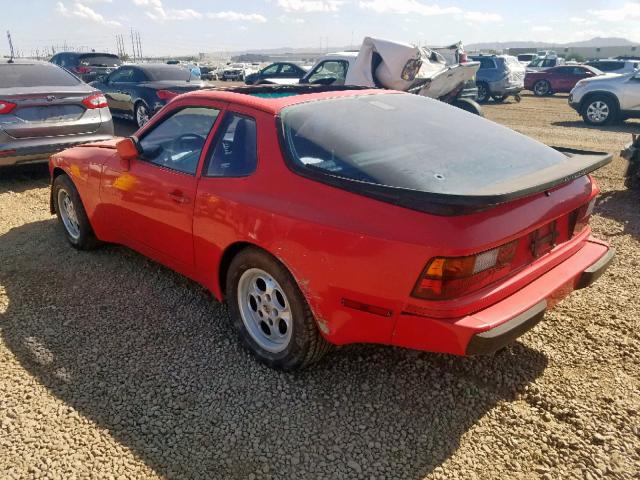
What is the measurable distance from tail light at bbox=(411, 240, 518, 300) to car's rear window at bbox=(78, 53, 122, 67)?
631 inches

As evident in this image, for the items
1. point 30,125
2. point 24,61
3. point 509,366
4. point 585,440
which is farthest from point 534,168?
point 24,61

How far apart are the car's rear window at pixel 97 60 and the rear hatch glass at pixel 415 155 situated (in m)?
14.8

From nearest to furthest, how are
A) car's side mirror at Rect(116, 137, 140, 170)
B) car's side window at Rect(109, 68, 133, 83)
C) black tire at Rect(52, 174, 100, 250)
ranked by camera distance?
car's side mirror at Rect(116, 137, 140, 170)
black tire at Rect(52, 174, 100, 250)
car's side window at Rect(109, 68, 133, 83)

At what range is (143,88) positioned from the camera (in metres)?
10.2

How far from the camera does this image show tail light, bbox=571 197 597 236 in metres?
2.79

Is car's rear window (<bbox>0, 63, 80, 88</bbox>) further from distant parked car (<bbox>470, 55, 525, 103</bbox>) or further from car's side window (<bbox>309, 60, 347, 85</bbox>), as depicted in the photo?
distant parked car (<bbox>470, 55, 525, 103</bbox>)

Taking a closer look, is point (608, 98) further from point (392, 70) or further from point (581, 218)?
point (581, 218)

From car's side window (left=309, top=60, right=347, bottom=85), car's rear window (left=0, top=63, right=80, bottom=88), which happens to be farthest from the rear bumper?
car's side window (left=309, top=60, right=347, bottom=85)

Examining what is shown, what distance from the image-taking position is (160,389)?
2.71 meters

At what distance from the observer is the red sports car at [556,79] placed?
21719 mm

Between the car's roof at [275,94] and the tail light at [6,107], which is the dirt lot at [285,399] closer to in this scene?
the car's roof at [275,94]

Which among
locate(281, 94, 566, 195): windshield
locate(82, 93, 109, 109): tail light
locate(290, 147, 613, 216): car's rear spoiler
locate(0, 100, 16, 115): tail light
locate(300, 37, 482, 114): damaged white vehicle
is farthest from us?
locate(300, 37, 482, 114): damaged white vehicle

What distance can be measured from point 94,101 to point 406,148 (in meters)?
5.44

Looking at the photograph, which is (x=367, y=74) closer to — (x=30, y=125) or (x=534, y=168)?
(x=30, y=125)
